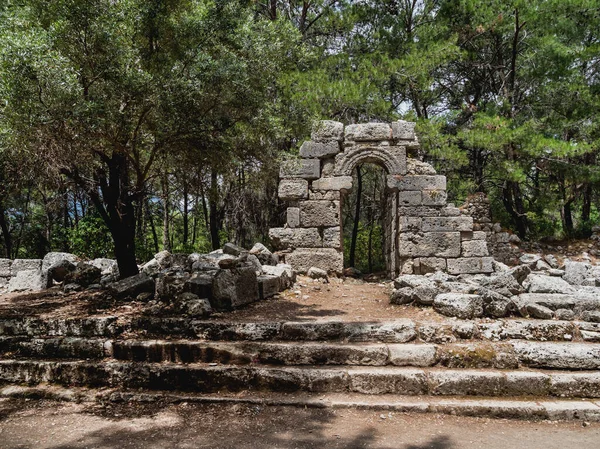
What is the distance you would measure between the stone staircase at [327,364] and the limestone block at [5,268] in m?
4.64

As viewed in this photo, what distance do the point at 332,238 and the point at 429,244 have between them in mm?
2161

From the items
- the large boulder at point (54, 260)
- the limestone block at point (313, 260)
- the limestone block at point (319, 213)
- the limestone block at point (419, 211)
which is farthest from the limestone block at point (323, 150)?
the large boulder at point (54, 260)

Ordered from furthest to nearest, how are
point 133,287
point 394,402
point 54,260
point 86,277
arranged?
point 54,260
point 86,277
point 133,287
point 394,402

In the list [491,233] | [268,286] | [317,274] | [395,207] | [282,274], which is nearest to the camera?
[268,286]

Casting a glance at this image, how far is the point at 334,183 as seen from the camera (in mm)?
9930

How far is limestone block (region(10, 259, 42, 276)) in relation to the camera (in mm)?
9609

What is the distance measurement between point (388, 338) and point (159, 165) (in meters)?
5.15

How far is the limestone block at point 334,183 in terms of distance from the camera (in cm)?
988

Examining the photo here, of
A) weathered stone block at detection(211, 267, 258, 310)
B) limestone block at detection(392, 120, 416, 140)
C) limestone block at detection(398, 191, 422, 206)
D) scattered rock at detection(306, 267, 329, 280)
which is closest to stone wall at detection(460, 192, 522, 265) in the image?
limestone block at detection(398, 191, 422, 206)

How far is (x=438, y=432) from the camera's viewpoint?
3.90m

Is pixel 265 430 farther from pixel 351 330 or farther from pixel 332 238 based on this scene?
pixel 332 238

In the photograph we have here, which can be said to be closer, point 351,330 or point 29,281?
point 351,330

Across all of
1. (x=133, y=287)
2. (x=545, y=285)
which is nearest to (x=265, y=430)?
(x=133, y=287)

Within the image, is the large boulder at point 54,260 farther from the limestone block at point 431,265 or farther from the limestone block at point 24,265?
the limestone block at point 431,265
